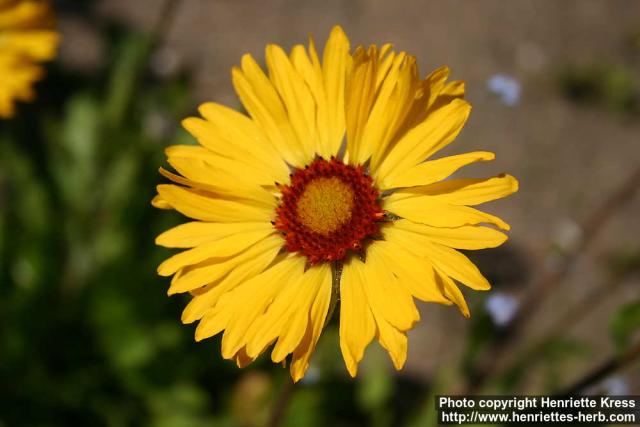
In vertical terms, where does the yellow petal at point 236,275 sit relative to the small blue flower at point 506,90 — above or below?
below

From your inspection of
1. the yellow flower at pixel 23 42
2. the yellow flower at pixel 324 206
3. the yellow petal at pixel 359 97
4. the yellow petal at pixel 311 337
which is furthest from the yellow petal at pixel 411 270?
the yellow flower at pixel 23 42

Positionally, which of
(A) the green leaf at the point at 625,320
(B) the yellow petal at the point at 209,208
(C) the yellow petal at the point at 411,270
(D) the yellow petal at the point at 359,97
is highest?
(D) the yellow petal at the point at 359,97

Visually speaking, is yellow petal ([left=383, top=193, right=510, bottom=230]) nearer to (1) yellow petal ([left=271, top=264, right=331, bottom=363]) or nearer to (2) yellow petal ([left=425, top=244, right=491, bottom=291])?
(2) yellow petal ([left=425, top=244, right=491, bottom=291])

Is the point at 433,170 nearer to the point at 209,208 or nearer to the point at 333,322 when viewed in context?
the point at 333,322

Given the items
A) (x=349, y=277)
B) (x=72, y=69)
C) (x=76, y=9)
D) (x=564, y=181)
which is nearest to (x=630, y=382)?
(x=564, y=181)

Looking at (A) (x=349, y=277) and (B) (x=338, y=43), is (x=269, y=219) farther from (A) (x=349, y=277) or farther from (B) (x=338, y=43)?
(B) (x=338, y=43)

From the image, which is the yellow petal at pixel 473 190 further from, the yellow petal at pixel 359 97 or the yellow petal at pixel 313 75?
the yellow petal at pixel 313 75
